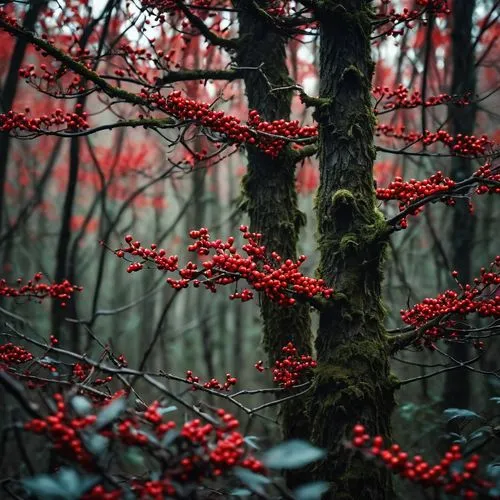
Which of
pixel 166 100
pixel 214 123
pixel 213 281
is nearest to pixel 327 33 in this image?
pixel 214 123

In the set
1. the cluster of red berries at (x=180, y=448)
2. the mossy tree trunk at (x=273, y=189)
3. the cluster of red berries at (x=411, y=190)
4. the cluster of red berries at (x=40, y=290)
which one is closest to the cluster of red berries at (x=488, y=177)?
the cluster of red berries at (x=411, y=190)

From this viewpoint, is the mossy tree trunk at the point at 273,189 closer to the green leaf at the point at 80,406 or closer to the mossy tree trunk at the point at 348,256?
the mossy tree trunk at the point at 348,256

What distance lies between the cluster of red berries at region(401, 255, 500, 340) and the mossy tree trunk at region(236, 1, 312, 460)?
1.20 m

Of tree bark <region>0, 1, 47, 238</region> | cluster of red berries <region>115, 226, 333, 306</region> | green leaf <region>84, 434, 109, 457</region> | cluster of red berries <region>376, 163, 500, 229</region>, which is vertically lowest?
green leaf <region>84, 434, 109, 457</region>

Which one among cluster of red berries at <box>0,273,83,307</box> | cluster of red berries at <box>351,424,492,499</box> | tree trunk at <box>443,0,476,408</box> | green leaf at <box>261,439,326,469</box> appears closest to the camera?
green leaf at <box>261,439,326,469</box>

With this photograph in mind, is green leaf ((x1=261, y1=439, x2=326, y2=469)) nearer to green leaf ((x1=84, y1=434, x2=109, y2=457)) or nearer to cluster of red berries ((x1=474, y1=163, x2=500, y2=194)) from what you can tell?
green leaf ((x1=84, y1=434, x2=109, y2=457))

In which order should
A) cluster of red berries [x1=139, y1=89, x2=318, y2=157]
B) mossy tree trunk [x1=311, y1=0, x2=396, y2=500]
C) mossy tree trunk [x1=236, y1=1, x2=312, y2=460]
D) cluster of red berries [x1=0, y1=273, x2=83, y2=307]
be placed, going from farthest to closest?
1. mossy tree trunk [x1=236, y1=1, x2=312, y2=460]
2. cluster of red berries [x1=0, y1=273, x2=83, y2=307]
3. cluster of red berries [x1=139, y1=89, x2=318, y2=157]
4. mossy tree trunk [x1=311, y1=0, x2=396, y2=500]

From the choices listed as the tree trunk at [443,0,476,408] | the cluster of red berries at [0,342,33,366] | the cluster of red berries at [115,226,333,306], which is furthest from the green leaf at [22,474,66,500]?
the tree trunk at [443,0,476,408]

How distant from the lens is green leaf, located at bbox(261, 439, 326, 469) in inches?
56.9

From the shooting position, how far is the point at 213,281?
108 inches

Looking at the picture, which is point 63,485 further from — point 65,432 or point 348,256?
point 348,256

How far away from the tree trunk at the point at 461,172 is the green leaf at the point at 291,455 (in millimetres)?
4487

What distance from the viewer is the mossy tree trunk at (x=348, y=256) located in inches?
114

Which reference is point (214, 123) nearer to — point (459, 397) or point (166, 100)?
point (166, 100)
